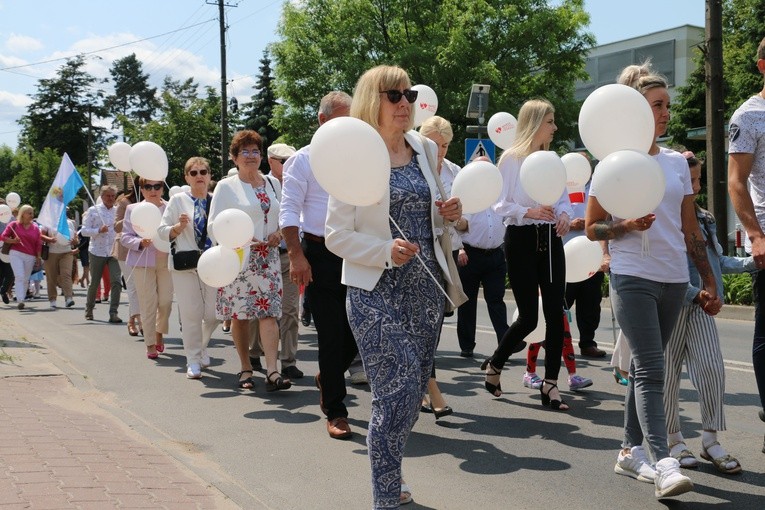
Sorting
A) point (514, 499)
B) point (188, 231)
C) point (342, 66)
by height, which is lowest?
point (514, 499)

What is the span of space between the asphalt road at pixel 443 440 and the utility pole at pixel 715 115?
23.4ft

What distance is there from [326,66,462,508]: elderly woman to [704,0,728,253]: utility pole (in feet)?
42.2

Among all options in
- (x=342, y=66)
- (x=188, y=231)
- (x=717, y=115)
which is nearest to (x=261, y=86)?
(x=342, y=66)

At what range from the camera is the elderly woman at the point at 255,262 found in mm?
7723

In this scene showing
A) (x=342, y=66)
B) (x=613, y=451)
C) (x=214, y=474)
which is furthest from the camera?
(x=342, y=66)

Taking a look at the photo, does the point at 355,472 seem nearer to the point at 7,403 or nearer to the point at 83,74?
the point at 7,403

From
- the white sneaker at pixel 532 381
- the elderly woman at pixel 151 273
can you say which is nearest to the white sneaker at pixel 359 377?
the white sneaker at pixel 532 381

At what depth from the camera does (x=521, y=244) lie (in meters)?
6.58

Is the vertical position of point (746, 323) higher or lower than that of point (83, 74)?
lower

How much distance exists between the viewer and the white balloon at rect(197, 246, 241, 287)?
7.41 metres

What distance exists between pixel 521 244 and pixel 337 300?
4.67 feet

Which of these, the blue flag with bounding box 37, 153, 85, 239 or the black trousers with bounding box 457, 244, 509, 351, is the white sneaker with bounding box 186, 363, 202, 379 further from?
the blue flag with bounding box 37, 153, 85, 239

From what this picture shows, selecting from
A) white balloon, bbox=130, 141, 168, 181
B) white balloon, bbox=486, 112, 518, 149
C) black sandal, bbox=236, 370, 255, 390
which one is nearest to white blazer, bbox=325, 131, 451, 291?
black sandal, bbox=236, 370, 255, 390

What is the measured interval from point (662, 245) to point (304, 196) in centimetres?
267
